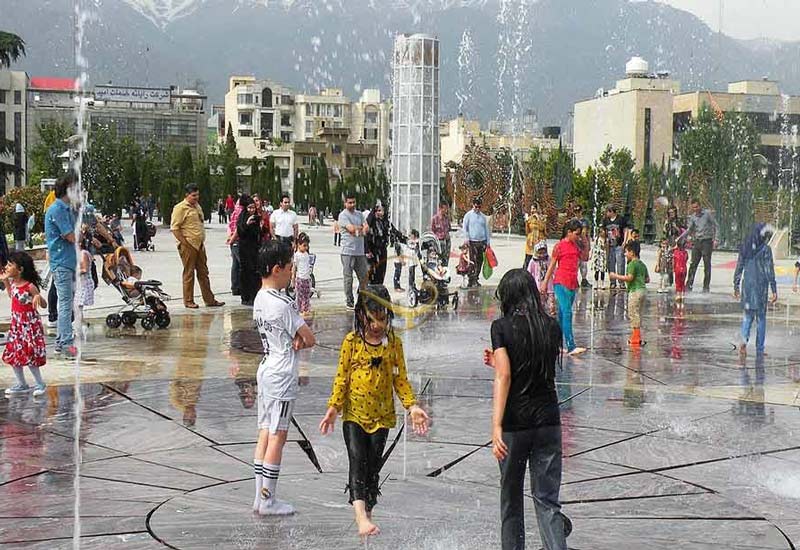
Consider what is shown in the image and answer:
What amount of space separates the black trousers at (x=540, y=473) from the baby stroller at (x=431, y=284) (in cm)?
1132

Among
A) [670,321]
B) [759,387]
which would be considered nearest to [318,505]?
[759,387]

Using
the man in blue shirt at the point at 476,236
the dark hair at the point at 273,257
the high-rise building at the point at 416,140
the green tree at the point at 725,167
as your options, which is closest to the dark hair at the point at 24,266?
the dark hair at the point at 273,257

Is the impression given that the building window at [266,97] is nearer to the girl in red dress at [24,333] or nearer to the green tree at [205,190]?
the green tree at [205,190]

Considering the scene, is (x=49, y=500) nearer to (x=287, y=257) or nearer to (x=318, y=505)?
(x=318, y=505)

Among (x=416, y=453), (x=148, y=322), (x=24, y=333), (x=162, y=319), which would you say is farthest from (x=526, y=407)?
(x=162, y=319)

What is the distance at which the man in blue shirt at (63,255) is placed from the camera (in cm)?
1100

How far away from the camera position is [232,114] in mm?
136250

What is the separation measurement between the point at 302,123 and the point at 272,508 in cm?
12946

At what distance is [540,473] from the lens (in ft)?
16.0

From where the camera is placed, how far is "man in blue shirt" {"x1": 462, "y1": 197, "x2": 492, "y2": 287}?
18.8 meters

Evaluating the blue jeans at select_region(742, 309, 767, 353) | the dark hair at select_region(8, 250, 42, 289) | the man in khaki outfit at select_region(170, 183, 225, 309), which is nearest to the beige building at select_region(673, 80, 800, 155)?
the man in khaki outfit at select_region(170, 183, 225, 309)

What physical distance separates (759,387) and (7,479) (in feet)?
21.2

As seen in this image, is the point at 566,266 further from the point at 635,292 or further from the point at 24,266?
the point at 24,266

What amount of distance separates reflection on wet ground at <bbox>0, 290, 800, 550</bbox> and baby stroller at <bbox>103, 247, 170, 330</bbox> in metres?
1.27
